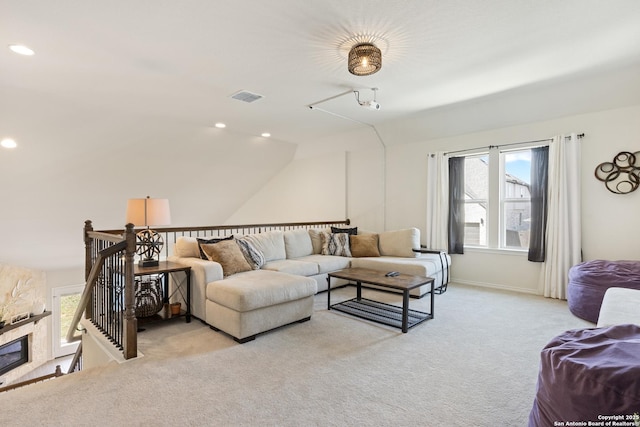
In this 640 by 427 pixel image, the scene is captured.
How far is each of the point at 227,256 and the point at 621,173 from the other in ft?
15.8

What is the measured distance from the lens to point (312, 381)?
2.17m

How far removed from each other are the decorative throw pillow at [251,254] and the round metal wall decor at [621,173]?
4.41 m

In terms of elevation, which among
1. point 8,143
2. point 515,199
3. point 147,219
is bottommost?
point 147,219

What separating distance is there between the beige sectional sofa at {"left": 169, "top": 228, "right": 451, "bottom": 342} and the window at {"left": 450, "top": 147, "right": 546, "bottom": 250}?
0.86 metres

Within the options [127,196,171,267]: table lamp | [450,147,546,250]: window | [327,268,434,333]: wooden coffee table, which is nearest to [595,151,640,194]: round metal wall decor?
[450,147,546,250]: window

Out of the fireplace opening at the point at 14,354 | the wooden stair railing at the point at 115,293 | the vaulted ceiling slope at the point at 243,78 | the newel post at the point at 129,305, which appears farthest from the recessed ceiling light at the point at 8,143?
the fireplace opening at the point at 14,354

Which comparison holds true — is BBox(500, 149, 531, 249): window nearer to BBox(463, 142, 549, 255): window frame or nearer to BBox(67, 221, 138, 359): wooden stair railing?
BBox(463, 142, 549, 255): window frame

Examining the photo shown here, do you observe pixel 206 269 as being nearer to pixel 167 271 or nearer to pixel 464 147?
pixel 167 271

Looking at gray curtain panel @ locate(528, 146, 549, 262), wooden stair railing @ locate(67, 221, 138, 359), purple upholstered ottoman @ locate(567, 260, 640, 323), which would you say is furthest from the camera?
gray curtain panel @ locate(528, 146, 549, 262)

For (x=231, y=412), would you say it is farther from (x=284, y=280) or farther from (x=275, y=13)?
(x=275, y=13)

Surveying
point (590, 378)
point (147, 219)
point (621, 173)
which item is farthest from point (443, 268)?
point (147, 219)

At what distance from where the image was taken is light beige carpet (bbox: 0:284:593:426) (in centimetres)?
180

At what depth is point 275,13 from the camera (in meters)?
2.36

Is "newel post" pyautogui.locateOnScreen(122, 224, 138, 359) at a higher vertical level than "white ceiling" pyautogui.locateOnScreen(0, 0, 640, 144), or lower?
lower
